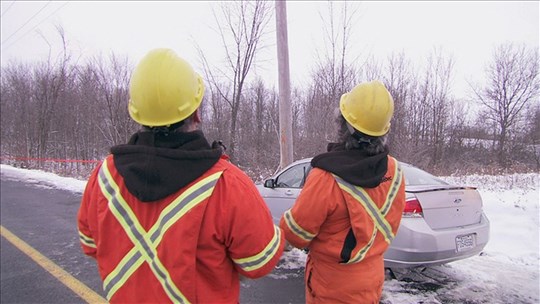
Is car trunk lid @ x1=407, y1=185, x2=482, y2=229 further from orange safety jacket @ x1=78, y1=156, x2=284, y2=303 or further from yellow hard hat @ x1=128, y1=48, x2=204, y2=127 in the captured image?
yellow hard hat @ x1=128, y1=48, x2=204, y2=127

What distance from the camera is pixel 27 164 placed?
24250 mm

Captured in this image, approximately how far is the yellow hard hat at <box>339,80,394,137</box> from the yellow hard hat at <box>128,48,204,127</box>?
3.28ft

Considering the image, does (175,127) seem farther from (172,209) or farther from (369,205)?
(369,205)

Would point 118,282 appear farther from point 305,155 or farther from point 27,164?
point 27,164

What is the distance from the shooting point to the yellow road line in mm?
3701

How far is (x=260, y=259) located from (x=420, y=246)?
275 cm

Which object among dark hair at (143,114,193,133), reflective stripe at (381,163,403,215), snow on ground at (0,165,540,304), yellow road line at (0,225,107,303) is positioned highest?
dark hair at (143,114,193,133)

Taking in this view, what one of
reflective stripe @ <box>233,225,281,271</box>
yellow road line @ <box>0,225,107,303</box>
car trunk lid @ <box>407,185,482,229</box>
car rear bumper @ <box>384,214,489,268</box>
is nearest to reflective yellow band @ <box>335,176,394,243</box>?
reflective stripe @ <box>233,225,281,271</box>

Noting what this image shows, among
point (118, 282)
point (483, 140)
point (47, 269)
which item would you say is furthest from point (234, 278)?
point (483, 140)

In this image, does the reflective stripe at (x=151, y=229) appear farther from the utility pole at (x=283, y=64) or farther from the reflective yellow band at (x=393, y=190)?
the utility pole at (x=283, y=64)

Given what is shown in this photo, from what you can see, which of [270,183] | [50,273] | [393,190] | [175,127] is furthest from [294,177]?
[175,127]

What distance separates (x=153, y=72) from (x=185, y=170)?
41cm

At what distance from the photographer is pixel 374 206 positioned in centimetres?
199

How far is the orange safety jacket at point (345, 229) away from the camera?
1.92 metres
